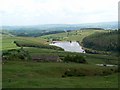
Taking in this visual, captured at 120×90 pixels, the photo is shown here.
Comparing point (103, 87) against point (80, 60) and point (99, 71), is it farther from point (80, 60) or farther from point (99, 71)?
point (80, 60)

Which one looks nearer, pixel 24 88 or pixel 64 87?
pixel 24 88

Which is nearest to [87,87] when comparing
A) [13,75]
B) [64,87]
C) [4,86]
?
[64,87]

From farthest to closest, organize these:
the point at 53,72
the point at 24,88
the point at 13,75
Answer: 1. the point at 53,72
2. the point at 13,75
3. the point at 24,88

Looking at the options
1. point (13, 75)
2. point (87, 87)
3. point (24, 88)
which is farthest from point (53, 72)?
point (24, 88)

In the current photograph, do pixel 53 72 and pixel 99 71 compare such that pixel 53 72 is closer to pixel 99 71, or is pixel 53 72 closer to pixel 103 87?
pixel 99 71

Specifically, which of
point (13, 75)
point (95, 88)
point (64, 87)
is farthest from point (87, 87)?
point (13, 75)

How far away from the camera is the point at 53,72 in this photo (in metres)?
62.6

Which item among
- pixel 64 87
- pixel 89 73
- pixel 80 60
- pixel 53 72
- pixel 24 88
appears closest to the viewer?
pixel 24 88

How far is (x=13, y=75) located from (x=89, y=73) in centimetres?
2368

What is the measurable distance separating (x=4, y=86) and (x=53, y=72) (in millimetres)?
25225

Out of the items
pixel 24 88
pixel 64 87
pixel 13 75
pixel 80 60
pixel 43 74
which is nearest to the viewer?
pixel 24 88

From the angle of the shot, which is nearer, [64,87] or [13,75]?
[64,87]

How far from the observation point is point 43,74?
58.8 meters

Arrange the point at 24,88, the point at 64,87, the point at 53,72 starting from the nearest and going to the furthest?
the point at 24,88 → the point at 64,87 → the point at 53,72
